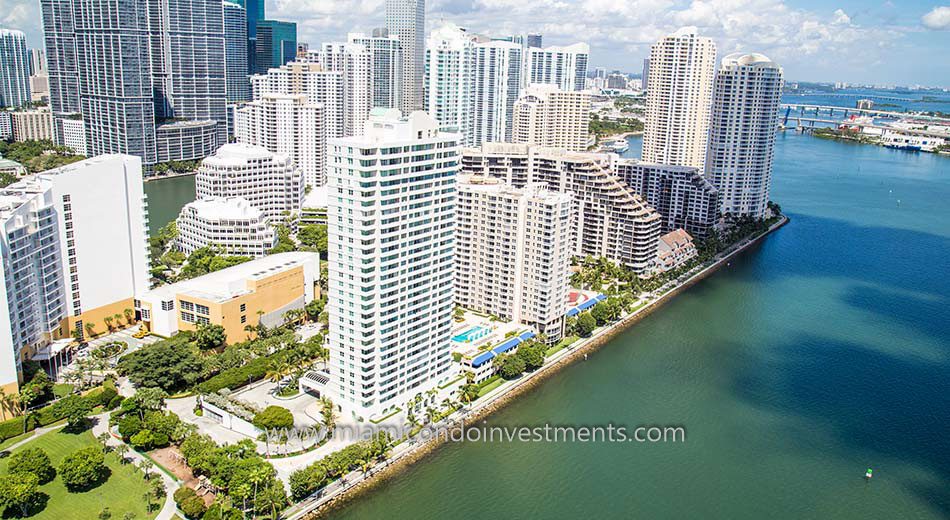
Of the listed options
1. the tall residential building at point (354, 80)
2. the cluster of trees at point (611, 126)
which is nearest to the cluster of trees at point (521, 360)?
the tall residential building at point (354, 80)

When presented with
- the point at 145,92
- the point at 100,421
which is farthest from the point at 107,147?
the point at 100,421

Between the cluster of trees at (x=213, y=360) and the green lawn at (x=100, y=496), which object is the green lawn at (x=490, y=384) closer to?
the cluster of trees at (x=213, y=360)

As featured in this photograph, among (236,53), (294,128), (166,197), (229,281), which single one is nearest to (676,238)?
(229,281)

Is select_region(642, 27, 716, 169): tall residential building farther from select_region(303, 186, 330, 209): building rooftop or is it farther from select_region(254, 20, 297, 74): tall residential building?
select_region(254, 20, 297, 74): tall residential building

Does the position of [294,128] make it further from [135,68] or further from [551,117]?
[551,117]

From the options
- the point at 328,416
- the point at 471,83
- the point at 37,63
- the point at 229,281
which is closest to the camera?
the point at 328,416

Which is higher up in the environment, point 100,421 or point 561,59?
point 561,59

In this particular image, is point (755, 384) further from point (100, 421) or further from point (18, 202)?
point (18, 202)
